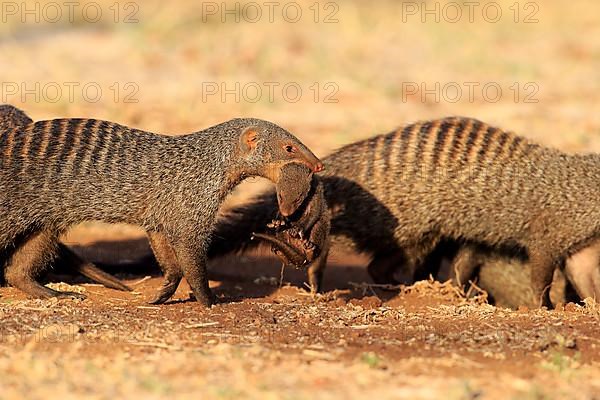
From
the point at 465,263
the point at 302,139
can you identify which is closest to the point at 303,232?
the point at 465,263

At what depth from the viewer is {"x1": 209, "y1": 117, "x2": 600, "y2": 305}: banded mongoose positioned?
229 inches

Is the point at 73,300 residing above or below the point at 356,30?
below

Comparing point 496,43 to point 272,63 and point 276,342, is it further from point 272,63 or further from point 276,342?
point 276,342

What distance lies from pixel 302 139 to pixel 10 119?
12.9 ft

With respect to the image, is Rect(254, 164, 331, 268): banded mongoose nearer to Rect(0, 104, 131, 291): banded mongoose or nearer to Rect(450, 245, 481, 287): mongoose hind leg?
Rect(0, 104, 131, 291): banded mongoose

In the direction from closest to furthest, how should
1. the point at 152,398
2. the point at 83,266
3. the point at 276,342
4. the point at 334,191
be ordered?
1. the point at 152,398
2. the point at 276,342
3. the point at 83,266
4. the point at 334,191

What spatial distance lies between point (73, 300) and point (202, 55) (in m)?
6.22

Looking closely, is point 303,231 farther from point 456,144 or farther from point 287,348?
point 456,144

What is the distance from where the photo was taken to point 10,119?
205 inches

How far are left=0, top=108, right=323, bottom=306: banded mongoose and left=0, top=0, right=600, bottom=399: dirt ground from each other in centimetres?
29

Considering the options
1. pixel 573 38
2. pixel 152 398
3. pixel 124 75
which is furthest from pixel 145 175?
pixel 573 38

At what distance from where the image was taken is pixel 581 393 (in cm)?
323

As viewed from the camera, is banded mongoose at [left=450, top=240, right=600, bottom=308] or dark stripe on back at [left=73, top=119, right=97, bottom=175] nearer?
dark stripe on back at [left=73, top=119, right=97, bottom=175]

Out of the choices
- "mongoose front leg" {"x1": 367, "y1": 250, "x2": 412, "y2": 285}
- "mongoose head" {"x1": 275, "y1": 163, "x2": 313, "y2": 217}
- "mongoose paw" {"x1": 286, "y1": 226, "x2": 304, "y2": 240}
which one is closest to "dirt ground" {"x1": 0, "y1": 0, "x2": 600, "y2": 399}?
"mongoose front leg" {"x1": 367, "y1": 250, "x2": 412, "y2": 285}
